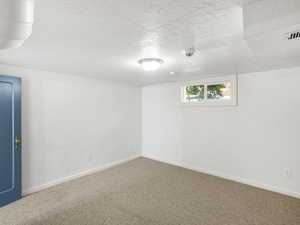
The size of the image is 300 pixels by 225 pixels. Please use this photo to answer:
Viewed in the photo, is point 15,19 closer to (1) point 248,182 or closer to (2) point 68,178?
(2) point 68,178

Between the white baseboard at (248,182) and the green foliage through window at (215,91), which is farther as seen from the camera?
the green foliage through window at (215,91)

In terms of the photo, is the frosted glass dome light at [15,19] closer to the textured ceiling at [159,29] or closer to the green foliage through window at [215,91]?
the textured ceiling at [159,29]

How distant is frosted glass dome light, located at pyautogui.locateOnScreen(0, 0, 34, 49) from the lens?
35.6 inches

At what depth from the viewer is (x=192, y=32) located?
57.3 inches

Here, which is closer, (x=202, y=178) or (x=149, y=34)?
(x=149, y=34)

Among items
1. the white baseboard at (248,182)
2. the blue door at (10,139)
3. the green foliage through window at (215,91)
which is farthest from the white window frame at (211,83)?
the blue door at (10,139)

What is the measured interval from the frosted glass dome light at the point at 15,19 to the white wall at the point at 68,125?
2.06 meters

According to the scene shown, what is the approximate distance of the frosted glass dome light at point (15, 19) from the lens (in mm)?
904

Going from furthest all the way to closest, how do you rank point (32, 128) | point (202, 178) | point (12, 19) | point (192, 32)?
point (202, 178)
point (32, 128)
point (192, 32)
point (12, 19)

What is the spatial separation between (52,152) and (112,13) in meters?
2.88

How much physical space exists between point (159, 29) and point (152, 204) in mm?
2383

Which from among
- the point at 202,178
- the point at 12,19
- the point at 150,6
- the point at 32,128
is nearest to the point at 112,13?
the point at 150,6

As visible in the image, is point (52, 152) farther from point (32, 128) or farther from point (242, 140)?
point (242, 140)

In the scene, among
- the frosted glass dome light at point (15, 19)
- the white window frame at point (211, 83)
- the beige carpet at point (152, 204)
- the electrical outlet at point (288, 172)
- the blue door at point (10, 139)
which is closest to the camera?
the frosted glass dome light at point (15, 19)
